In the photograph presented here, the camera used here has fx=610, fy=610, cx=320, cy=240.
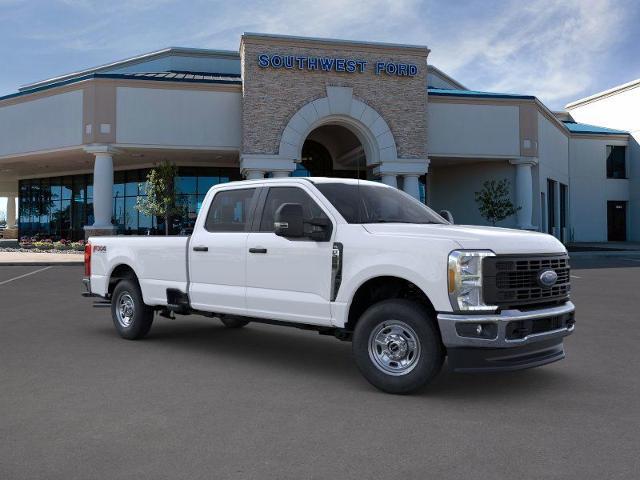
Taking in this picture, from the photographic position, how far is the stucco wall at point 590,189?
44.1 meters

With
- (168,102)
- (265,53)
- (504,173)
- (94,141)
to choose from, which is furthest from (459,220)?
(94,141)

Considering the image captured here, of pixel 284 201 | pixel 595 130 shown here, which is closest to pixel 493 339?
pixel 284 201

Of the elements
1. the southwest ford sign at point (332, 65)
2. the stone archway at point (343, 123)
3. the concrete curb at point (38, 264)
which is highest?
the southwest ford sign at point (332, 65)

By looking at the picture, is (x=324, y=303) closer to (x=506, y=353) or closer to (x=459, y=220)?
(x=506, y=353)

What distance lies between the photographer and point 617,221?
1825 inches

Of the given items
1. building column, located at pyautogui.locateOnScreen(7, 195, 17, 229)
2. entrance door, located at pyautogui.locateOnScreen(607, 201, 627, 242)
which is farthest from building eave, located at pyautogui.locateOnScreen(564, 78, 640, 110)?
building column, located at pyautogui.locateOnScreen(7, 195, 17, 229)

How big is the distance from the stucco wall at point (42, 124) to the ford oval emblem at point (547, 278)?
28.2 metres

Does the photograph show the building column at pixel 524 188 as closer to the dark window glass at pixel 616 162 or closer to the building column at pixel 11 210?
the dark window glass at pixel 616 162

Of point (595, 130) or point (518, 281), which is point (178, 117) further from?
point (595, 130)

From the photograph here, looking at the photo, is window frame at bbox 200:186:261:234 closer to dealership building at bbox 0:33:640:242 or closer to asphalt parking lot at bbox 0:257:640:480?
asphalt parking lot at bbox 0:257:640:480

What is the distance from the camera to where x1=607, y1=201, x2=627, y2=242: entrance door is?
45938mm

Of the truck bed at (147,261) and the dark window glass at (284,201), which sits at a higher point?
the dark window glass at (284,201)

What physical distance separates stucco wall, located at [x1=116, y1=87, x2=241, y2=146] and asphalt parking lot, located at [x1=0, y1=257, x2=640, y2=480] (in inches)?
871

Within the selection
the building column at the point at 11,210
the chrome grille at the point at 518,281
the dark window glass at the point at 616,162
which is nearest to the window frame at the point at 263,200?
the chrome grille at the point at 518,281
